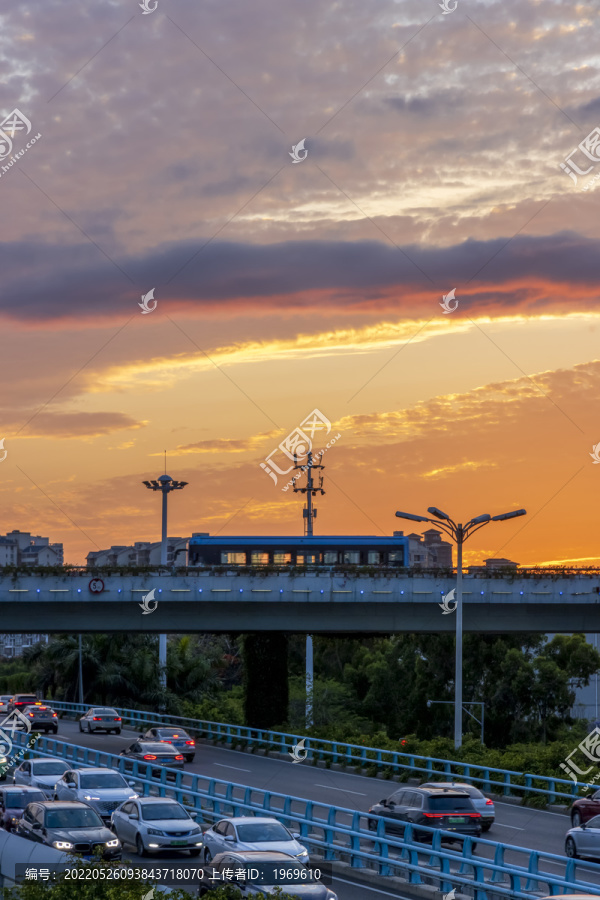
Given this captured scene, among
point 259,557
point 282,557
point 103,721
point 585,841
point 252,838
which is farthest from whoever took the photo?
point 282,557

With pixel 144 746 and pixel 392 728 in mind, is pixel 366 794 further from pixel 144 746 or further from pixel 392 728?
pixel 392 728

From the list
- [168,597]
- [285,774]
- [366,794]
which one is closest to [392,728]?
[168,597]

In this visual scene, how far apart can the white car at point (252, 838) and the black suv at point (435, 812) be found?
12.3 feet

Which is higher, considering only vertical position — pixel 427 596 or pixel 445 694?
pixel 427 596

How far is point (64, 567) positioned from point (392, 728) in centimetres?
3966

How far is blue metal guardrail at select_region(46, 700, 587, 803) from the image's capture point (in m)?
32.7

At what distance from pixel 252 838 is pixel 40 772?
521 inches

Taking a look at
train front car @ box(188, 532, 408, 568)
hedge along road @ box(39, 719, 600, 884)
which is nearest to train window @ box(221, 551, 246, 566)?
train front car @ box(188, 532, 408, 568)

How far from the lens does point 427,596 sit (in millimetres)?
53094

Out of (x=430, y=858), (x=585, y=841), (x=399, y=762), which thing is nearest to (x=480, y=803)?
(x=430, y=858)

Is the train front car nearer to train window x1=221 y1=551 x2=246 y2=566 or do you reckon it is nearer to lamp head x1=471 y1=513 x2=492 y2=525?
train window x1=221 y1=551 x2=246 y2=566

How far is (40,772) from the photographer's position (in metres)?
32.2

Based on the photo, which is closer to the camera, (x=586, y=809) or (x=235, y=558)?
(x=586, y=809)

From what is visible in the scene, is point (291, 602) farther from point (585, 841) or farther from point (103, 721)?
point (585, 841)
